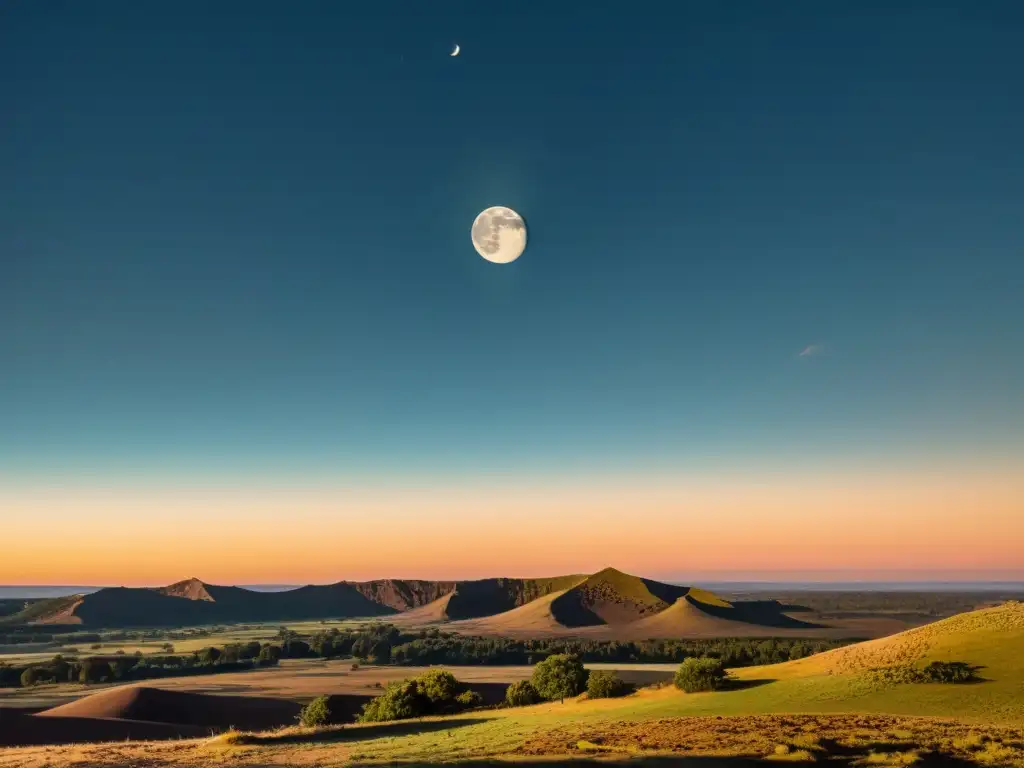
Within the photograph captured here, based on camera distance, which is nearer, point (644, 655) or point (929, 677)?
point (929, 677)

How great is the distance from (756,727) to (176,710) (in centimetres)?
6998

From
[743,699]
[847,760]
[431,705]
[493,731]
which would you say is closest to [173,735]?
[431,705]

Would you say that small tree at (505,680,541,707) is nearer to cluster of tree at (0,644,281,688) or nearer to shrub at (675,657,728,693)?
shrub at (675,657,728,693)

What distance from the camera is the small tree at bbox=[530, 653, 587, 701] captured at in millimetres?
61438

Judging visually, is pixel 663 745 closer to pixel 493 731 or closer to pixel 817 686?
pixel 493 731

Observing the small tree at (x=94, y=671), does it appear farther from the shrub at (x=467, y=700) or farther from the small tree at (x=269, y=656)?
the shrub at (x=467, y=700)

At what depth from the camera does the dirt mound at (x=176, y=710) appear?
76.1 m

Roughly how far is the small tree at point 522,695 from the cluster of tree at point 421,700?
9.63ft

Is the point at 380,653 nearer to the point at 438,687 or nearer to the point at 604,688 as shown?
the point at 438,687

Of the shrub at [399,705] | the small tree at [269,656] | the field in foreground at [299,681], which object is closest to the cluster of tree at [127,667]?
the small tree at [269,656]

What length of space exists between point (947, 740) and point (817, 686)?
16.0 meters

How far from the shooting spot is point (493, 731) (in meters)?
42.3

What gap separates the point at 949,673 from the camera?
4641 cm

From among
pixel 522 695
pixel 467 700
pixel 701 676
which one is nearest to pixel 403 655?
pixel 467 700
